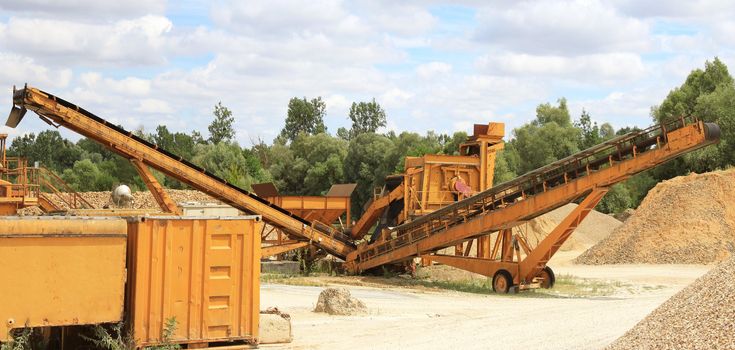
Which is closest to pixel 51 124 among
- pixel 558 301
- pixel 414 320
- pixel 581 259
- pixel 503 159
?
pixel 414 320

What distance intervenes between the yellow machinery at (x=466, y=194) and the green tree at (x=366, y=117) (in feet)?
238

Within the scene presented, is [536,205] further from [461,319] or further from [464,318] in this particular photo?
[461,319]

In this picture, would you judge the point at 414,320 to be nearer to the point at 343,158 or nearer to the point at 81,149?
the point at 343,158

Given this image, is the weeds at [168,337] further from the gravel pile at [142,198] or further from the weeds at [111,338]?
the gravel pile at [142,198]

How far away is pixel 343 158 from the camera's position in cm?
7112

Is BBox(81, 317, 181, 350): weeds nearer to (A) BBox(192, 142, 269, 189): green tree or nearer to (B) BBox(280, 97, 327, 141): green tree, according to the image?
(A) BBox(192, 142, 269, 189): green tree

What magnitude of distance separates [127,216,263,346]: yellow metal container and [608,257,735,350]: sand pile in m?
4.90

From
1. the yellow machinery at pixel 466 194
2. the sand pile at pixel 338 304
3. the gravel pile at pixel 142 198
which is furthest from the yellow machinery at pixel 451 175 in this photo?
the gravel pile at pixel 142 198

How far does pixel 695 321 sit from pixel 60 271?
7.59m

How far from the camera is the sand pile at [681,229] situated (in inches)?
1204

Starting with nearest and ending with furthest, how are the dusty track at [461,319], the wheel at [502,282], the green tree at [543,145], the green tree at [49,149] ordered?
the dusty track at [461,319], the wheel at [502,282], the green tree at [543,145], the green tree at [49,149]

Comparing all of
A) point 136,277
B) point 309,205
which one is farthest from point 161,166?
point 136,277

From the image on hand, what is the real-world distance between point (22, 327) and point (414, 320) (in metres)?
7.18

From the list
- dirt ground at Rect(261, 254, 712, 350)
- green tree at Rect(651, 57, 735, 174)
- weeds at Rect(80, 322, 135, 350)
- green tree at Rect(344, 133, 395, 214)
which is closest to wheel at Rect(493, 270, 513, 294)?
dirt ground at Rect(261, 254, 712, 350)
